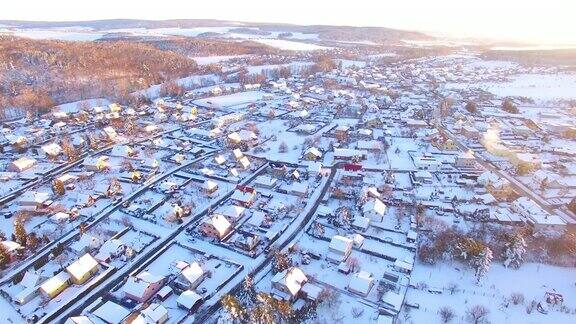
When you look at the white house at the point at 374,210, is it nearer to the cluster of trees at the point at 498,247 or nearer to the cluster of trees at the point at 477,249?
the cluster of trees at the point at 498,247

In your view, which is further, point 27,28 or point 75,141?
point 27,28

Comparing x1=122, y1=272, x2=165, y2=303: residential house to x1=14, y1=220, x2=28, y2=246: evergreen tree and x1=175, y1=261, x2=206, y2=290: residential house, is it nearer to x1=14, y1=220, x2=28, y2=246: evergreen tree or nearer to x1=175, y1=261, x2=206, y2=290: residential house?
x1=175, y1=261, x2=206, y2=290: residential house

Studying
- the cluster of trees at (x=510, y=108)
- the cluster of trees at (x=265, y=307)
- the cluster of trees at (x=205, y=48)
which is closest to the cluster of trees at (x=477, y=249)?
the cluster of trees at (x=265, y=307)

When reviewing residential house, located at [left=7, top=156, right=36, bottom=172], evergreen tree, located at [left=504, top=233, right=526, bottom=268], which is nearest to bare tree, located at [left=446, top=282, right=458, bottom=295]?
evergreen tree, located at [left=504, top=233, right=526, bottom=268]

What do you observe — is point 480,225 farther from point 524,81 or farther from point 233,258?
point 524,81

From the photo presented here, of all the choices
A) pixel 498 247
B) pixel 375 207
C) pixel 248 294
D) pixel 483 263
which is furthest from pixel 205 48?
pixel 483 263

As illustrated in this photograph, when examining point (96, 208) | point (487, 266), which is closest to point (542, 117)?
point (487, 266)

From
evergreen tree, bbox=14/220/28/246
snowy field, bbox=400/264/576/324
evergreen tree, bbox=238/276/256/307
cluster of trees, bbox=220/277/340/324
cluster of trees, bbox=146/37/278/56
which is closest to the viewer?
cluster of trees, bbox=220/277/340/324
